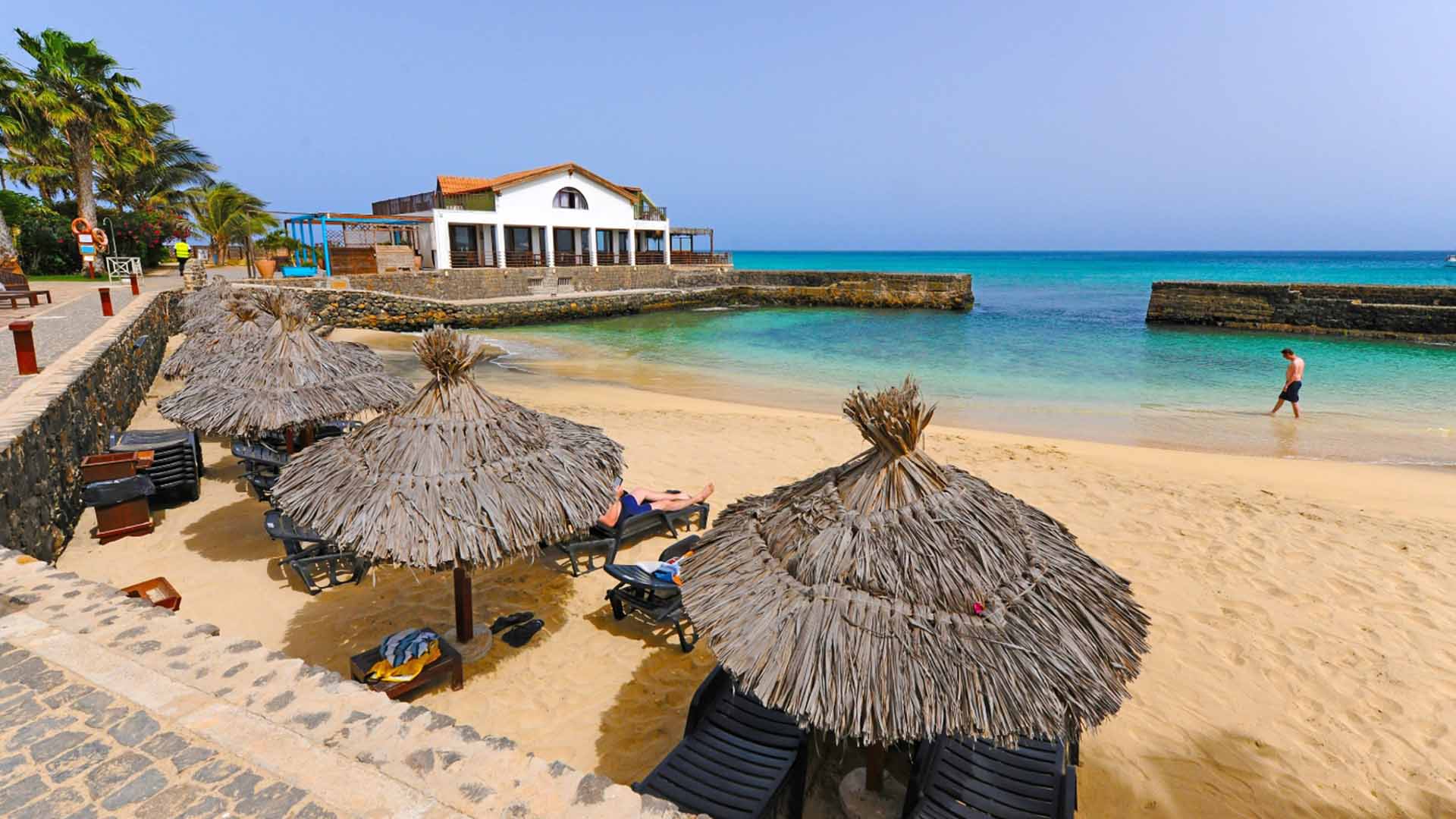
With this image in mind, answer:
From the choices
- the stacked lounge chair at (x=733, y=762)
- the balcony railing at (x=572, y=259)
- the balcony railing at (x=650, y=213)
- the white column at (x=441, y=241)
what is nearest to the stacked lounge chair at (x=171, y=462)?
the stacked lounge chair at (x=733, y=762)

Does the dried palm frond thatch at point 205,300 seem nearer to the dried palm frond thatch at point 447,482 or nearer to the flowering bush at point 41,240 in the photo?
the dried palm frond thatch at point 447,482

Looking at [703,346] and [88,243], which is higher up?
[88,243]

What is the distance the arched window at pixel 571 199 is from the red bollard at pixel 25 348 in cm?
3159

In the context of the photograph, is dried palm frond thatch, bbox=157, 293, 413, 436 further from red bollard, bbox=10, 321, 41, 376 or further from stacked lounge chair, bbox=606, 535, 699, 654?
stacked lounge chair, bbox=606, 535, 699, 654

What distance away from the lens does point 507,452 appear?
4781mm

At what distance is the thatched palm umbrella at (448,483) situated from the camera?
173 inches

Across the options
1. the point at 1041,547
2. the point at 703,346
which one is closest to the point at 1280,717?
the point at 1041,547

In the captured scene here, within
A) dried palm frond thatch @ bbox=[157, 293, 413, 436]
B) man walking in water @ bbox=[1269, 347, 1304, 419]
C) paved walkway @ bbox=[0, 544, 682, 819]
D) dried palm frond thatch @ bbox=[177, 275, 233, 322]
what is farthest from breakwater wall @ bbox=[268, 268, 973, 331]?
man walking in water @ bbox=[1269, 347, 1304, 419]

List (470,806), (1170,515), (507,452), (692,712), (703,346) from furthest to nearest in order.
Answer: (703,346) < (1170,515) < (507,452) < (692,712) < (470,806)

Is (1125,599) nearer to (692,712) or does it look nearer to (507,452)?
(692,712)

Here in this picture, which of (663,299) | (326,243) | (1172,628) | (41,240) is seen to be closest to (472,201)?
(326,243)

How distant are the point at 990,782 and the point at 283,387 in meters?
7.53

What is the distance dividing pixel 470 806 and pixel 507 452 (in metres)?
2.65

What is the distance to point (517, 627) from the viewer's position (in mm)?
5469
